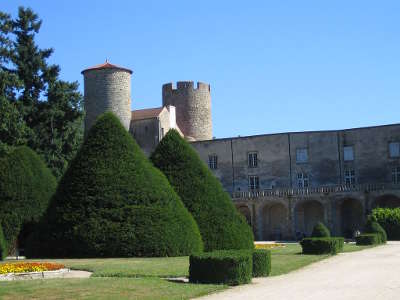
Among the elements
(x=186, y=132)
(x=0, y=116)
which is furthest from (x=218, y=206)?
(x=186, y=132)

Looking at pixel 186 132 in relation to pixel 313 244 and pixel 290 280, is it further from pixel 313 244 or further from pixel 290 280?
pixel 290 280

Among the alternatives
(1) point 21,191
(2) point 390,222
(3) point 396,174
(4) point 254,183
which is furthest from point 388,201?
(1) point 21,191

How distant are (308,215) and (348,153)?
6537 millimetres

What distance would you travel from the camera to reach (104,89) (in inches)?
2442

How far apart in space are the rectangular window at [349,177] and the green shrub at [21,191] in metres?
36.6

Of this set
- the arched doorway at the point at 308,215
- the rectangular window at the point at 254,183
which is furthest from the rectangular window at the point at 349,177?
the rectangular window at the point at 254,183

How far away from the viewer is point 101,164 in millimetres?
23109

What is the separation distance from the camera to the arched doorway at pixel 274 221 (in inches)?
2283

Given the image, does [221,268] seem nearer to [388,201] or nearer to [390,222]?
[390,222]

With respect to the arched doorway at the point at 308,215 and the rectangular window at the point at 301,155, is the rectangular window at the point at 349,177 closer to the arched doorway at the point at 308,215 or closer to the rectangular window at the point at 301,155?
the arched doorway at the point at 308,215

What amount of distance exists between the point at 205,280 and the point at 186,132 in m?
61.1

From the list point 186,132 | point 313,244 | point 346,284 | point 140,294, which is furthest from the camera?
point 186,132

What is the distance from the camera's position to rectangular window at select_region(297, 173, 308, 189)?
60.0m

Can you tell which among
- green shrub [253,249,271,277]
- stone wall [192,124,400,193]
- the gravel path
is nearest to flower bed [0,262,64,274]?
green shrub [253,249,271,277]
